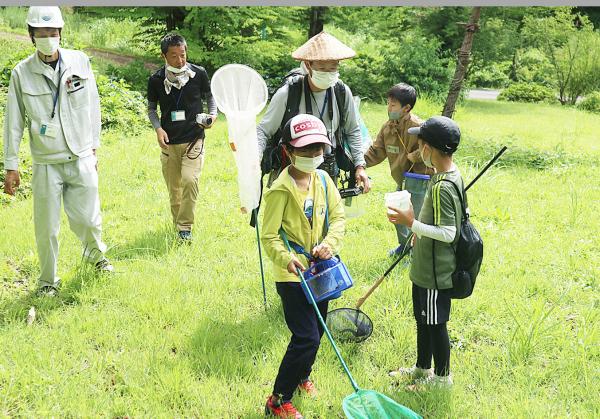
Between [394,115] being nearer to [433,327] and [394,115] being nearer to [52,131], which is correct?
[433,327]

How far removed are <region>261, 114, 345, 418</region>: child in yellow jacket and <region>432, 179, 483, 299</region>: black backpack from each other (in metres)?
0.70

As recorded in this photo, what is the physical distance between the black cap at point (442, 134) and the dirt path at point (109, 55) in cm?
1419

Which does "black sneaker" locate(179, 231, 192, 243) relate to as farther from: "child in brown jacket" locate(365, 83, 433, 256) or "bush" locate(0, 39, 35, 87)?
"bush" locate(0, 39, 35, 87)

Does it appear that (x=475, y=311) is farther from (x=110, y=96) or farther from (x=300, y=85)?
(x=110, y=96)

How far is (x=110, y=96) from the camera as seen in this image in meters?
11.5

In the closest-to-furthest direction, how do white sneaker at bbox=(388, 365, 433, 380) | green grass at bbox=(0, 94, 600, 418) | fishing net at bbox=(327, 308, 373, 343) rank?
green grass at bbox=(0, 94, 600, 418), white sneaker at bbox=(388, 365, 433, 380), fishing net at bbox=(327, 308, 373, 343)

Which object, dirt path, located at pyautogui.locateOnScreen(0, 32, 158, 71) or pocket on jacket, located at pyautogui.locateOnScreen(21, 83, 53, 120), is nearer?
pocket on jacket, located at pyautogui.locateOnScreen(21, 83, 53, 120)

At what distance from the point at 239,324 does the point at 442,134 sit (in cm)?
214

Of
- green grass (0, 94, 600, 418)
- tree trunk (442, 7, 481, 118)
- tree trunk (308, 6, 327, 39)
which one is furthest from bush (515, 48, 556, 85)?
green grass (0, 94, 600, 418)

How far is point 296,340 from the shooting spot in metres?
3.07

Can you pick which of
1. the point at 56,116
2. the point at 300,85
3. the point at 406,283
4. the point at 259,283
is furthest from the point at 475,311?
the point at 56,116

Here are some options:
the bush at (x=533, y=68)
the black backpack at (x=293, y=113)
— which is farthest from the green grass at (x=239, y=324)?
the bush at (x=533, y=68)

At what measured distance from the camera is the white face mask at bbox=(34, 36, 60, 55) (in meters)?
4.12

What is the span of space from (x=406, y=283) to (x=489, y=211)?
8.73ft
